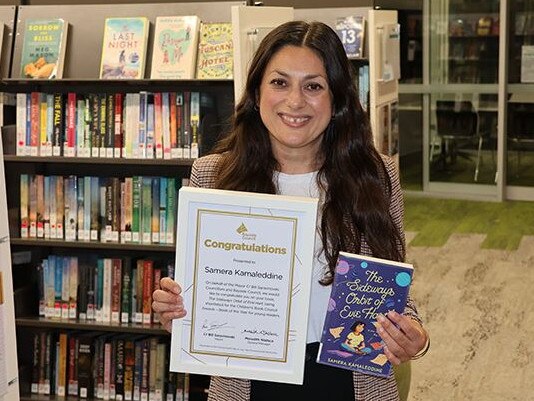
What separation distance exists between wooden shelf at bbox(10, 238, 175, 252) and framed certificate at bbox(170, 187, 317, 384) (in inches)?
105

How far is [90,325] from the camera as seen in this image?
193 inches

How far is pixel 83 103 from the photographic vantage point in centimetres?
486

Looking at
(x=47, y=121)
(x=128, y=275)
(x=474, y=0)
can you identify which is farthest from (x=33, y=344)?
(x=474, y=0)

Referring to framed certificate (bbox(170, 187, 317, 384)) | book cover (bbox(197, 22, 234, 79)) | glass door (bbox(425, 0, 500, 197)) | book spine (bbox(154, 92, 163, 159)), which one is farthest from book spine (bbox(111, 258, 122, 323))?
glass door (bbox(425, 0, 500, 197))

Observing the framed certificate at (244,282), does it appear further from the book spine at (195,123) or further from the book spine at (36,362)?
the book spine at (36,362)

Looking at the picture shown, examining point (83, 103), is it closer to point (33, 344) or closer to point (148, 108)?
point (148, 108)

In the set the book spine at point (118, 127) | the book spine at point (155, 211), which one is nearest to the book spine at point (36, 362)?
the book spine at point (155, 211)

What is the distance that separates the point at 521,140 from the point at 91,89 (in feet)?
25.2

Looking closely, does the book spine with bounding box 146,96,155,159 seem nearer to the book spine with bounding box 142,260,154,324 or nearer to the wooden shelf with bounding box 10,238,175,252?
the wooden shelf with bounding box 10,238,175,252

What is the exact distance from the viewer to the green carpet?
9.26 meters

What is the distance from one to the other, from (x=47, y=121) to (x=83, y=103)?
0.70 feet

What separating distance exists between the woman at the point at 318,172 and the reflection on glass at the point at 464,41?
9.76m

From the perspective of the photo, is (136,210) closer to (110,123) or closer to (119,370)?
(110,123)

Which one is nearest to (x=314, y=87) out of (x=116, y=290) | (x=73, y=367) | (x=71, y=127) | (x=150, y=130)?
(x=150, y=130)
